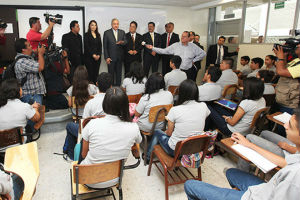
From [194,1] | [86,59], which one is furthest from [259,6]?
Answer: [86,59]

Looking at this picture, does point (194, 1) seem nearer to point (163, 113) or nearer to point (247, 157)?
point (163, 113)

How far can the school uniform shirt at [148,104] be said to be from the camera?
236 cm

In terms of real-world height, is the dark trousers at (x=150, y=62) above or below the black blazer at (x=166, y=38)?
below

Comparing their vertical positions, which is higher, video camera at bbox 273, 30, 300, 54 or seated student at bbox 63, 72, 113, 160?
video camera at bbox 273, 30, 300, 54

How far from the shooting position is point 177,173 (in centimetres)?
237

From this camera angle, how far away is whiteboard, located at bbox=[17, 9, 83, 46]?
4.81 metres

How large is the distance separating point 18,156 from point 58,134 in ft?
6.03

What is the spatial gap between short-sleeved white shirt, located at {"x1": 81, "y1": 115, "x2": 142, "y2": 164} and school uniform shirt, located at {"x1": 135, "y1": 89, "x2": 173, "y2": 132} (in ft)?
2.92

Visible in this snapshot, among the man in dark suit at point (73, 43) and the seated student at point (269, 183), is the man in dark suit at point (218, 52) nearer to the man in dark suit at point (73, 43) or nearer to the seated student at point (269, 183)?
the man in dark suit at point (73, 43)

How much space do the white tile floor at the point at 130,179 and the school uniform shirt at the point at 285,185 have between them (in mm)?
1091

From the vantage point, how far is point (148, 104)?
2.36 m

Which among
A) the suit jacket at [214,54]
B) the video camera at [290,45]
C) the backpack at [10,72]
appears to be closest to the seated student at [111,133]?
the backpack at [10,72]

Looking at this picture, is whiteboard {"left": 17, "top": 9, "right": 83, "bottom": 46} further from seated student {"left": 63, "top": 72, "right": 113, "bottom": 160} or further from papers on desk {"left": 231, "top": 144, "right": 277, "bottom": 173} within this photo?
papers on desk {"left": 231, "top": 144, "right": 277, "bottom": 173}

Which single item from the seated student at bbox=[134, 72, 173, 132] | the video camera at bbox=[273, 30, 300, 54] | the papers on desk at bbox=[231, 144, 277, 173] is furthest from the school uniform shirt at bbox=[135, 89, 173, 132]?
the video camera at bbox=[273, 30, 300, 54]
